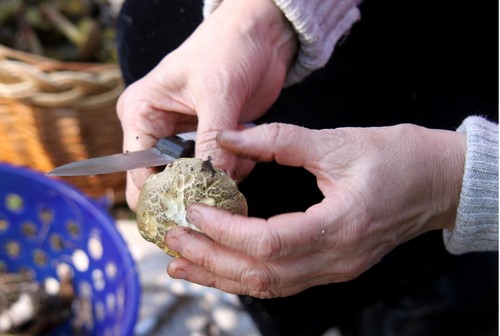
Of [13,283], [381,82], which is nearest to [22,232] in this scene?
[13,283]

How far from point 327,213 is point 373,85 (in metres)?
0.54

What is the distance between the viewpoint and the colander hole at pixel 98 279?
1472 mm

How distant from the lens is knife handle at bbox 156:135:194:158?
869 millimetres

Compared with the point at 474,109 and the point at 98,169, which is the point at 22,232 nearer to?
the point at 98,169

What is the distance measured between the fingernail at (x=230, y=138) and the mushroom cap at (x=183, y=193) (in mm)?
53

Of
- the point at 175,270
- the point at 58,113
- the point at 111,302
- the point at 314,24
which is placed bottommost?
the point at 111,302

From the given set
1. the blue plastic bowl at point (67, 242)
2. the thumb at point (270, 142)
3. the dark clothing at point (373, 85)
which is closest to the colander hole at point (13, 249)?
the blue plastic bowl at point (67, 242)

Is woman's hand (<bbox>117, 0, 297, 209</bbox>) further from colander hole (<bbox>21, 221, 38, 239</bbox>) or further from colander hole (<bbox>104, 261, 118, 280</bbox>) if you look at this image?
colander hole (<bbox>21, 221, 38, 239</bbox>)

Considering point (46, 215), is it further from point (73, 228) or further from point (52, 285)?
point (52, 285)

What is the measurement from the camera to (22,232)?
1542mm

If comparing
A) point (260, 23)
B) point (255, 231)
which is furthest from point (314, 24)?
point (255, 231)

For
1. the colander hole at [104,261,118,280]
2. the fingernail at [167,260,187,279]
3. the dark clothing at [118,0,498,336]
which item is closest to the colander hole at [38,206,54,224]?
the colander hole at [104,261,118,280]

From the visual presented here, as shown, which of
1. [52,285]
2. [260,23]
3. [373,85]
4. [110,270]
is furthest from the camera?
[52,285]

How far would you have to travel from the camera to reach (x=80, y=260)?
1647 mm
